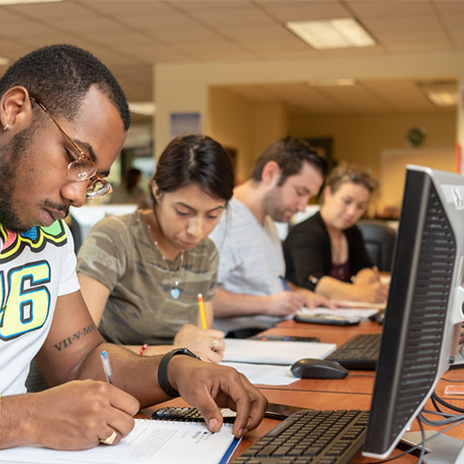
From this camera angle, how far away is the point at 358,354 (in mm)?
1704

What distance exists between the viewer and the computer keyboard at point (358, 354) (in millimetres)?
1634

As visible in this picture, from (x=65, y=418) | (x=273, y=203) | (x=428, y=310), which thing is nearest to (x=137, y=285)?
(x=65, y=418)

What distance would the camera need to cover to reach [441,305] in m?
0.79

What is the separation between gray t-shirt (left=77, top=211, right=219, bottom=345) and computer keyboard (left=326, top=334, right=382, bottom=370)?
0.46 m

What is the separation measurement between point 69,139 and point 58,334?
41cm

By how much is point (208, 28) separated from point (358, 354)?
16.8 ft

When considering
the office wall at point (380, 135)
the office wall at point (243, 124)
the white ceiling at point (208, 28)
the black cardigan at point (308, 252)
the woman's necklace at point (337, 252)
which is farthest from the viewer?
the office wall at point (380, 135)

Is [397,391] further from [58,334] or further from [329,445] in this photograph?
[58,334]

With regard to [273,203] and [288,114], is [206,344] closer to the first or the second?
[273,203]

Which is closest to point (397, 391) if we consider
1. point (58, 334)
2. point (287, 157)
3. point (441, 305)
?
point (441, 305)

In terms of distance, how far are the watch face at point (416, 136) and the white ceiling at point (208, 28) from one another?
4.15m

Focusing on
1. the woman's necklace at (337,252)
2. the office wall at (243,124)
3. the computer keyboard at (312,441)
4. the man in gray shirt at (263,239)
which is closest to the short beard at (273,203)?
the man in gray shirt at (263,239)

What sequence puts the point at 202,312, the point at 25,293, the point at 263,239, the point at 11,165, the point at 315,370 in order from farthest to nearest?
the point at 263,239
the point at 202,312
the point at 315,370
the point at 25,293
the point at 11,165

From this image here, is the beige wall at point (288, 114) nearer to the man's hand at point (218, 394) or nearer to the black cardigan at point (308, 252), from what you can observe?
the black cardigan at point (308, 252)
